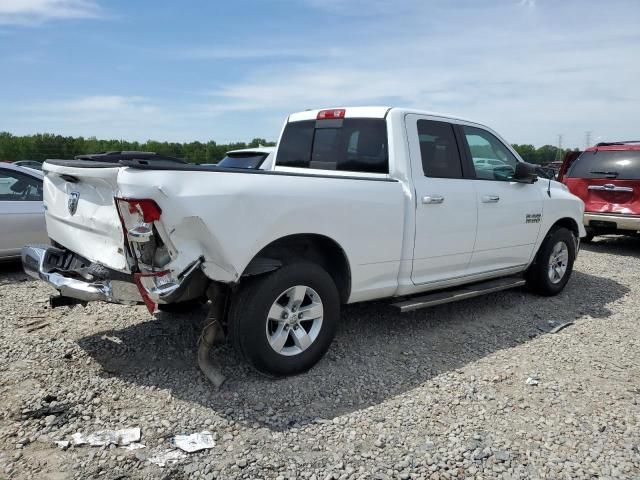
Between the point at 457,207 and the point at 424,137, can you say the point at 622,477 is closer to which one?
the point at 457,207

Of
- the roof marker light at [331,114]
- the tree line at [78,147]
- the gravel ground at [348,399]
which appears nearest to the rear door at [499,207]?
the gravel ground at [348,399]

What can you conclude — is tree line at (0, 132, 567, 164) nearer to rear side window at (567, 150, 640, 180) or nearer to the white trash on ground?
rear side window at (567, 150, 640, 180)

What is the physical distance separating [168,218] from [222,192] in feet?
1.17

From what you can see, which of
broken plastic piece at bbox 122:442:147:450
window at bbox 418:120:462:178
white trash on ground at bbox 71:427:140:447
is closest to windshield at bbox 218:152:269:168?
window at bbox 418:120:462:178

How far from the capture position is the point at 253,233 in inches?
131

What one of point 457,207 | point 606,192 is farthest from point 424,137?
point 606,192

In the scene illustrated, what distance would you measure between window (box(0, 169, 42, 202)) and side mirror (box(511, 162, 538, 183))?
583 cm

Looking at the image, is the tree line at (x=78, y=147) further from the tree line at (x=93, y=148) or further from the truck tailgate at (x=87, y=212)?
the truck tailgate at (x=87, y=212)

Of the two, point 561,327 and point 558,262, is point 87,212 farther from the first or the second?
point 558,262

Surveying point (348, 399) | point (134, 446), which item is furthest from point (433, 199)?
point (134, 446)

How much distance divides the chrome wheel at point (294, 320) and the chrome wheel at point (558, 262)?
3.55 m

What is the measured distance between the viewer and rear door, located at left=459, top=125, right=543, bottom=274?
16.4ft

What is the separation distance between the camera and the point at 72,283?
360cm

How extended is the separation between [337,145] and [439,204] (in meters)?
1.09
